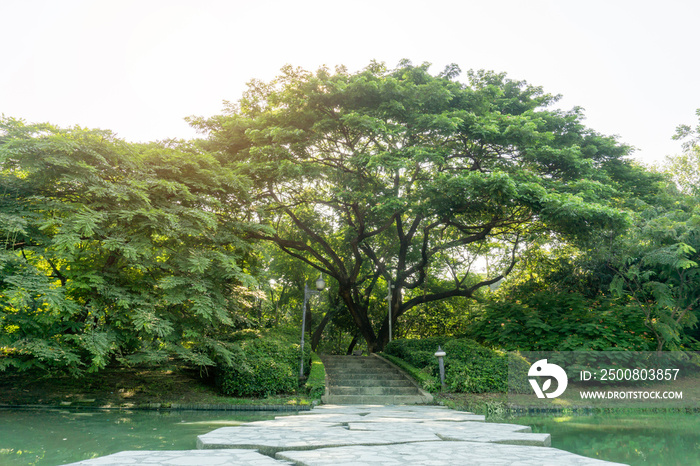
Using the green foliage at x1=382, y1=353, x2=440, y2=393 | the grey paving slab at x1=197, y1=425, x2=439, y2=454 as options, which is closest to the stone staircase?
the green foliage at x1=382, y1=353, x2=440, y2=393

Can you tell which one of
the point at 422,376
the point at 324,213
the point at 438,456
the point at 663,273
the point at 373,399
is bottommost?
the point at 373,399

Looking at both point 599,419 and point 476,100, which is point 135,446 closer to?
point 599,419

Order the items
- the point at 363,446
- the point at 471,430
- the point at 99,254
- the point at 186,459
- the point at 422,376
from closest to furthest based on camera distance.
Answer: the point at 186,459
the point at 363,446
the point at 471,430
the point at 99,254
the point at 422,376

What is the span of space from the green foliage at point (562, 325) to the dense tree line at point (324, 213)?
51 millimetres

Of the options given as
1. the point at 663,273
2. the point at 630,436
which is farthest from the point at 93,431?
the point at 663,273

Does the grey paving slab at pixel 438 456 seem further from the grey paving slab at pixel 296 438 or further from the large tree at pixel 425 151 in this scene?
the large tree at pixel 425 151

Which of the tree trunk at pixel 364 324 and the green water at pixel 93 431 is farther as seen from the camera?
the tree trunk at pixel 364 324

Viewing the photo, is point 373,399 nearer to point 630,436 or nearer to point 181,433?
point 181,433

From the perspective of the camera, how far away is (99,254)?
10031mm

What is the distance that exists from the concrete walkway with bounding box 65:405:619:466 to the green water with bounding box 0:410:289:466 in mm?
1003

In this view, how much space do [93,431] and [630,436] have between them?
330 inches

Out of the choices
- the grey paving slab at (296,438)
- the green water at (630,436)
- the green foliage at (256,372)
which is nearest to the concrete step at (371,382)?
the green foliage at (256,372)

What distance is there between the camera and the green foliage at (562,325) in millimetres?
12602

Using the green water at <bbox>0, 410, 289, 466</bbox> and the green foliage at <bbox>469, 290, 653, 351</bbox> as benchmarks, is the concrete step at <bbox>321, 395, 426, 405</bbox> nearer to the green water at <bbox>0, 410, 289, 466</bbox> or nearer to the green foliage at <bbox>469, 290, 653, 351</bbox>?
the green water at <bbox>0, 410, 289, 466</bbox>
